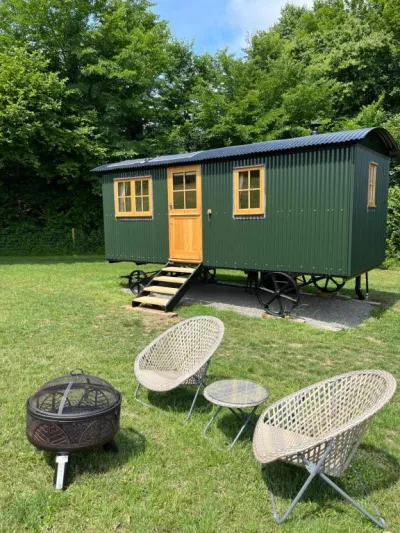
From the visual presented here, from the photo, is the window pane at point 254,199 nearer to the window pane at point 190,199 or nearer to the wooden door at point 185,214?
the wooden door at point 185,214

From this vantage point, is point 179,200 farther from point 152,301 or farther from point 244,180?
point 152,301

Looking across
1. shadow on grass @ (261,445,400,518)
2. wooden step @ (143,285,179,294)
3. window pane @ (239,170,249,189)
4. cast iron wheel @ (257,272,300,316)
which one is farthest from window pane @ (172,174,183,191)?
shadow on grass @ (261,445,400,518)

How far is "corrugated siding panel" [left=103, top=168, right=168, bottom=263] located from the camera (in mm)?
9188

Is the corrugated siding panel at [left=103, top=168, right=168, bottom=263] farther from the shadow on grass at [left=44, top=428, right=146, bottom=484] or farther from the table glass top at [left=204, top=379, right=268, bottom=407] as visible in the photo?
the shadow on grass at [left=44, top=428, right=146, bottom=484]

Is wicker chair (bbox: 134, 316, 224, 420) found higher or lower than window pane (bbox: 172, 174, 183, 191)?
lower

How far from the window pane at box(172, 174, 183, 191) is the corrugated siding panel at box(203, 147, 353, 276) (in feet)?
2.05

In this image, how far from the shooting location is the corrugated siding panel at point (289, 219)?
679cm

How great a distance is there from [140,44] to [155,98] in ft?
8.20

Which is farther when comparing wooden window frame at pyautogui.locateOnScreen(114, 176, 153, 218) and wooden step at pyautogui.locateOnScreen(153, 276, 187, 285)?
wooden window frame at pyautogui.locateOnScreen(114, 176, 153, 218)

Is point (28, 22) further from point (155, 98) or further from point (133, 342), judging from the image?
point (133, 342)

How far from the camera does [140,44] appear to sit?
19125mm

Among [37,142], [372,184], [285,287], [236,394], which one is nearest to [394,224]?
[372,184]

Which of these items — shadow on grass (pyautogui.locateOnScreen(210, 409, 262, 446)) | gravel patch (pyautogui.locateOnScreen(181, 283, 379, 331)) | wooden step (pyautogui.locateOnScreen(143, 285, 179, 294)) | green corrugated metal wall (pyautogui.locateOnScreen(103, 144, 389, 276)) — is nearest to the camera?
shadow on grass (pyautogui.locateOnScreen(210, 409, 262, 446))

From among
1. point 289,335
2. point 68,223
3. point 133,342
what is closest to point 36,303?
point 133,342
